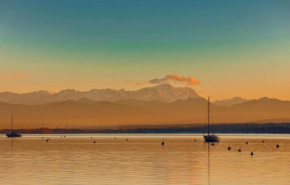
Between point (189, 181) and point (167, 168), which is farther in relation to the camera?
point (167, 168)

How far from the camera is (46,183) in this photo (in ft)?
175

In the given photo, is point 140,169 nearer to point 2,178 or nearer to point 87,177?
point 87,177

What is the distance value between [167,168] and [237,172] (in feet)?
34.9

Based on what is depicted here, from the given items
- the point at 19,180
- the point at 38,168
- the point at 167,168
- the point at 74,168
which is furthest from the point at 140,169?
the point at 19,180

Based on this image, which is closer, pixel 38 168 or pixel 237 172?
pixel 237 172

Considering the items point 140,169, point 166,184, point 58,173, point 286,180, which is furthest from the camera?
point 140,169

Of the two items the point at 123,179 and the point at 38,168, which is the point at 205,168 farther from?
the point at 38,168

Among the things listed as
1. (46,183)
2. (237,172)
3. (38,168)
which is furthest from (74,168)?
(237,172)

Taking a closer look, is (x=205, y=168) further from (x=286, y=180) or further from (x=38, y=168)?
(x=38, y=168)

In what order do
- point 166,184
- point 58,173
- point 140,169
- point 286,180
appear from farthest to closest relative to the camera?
1. point 140,169
2. point 58,173
3. point 286,180
4. point 166,184

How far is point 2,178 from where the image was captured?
191ft

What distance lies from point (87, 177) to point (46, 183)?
6.69 meters

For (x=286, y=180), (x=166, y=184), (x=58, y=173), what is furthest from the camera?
(x=58, y=173)

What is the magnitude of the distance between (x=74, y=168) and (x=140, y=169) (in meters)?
9.11
